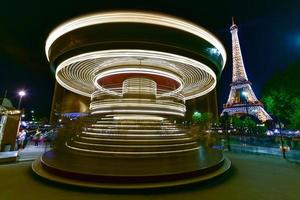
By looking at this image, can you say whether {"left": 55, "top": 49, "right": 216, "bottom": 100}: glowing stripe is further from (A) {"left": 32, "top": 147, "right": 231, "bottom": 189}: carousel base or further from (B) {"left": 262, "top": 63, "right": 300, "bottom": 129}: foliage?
(B) {"left": 262, "top": 63, "right": 300, "bottom": 129}: foliage

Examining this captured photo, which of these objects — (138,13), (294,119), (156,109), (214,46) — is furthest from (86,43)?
(294,119)

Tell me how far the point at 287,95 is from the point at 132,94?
22.3m

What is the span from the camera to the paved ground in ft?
19.1

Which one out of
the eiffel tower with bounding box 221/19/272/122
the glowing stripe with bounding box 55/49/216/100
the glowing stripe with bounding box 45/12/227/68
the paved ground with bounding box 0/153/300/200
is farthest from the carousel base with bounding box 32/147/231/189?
the eiffel tower with bounding box 221/19/272/122

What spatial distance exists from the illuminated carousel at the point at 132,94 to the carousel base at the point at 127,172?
0.04 meters

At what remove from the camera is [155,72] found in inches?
442

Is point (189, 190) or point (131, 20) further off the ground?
point (131, 20)

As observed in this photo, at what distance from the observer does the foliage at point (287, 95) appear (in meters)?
22.1

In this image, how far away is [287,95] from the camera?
75.1 ft

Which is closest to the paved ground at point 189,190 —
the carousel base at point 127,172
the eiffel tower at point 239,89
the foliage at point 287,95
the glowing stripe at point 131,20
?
the carousel base at point 127,172

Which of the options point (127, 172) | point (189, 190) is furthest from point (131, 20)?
point (189, 190)

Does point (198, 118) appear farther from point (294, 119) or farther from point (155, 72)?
point (155, 72)

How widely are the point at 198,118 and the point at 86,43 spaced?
2471 inches

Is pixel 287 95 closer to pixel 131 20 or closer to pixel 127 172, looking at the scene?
pixel 131 20
